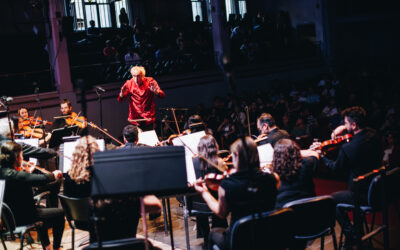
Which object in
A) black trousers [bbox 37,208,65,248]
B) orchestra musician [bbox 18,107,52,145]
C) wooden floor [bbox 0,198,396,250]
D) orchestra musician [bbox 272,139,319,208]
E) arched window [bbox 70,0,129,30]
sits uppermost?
arched window [bbox 70,0,129,30]

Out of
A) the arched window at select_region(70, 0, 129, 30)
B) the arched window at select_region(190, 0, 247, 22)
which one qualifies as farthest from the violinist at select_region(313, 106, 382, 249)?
the arched window at select_region(190, 0, 247, 22)

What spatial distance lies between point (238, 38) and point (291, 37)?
3.20m

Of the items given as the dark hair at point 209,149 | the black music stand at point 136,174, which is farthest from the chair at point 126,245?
the dark hair at point 209,149

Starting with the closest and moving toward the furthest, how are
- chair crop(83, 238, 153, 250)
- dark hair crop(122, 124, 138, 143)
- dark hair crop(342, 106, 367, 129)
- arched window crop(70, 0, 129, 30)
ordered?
chair crop(83, 238, 153, 250), dark hair crop(342, 106, 367, 129), dark hair crop(122, 124, 138, 143), arched window crop(70, 0, 129, 30)

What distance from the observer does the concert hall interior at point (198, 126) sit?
3.20 meters

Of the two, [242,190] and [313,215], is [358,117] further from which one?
[242,190]

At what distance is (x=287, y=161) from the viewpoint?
3654 millimetres

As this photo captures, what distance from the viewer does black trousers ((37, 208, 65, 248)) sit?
14.5 feet

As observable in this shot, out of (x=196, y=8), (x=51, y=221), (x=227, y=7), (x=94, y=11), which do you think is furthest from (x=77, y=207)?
(x=227, y=7)

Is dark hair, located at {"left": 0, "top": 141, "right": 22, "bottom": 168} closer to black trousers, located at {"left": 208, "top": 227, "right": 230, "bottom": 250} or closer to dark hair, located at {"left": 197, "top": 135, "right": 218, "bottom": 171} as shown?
dark hair, located at {"left": 197, "top": 135, "right": 218, "bottom": 171}

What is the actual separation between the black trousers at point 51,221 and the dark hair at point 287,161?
220cm

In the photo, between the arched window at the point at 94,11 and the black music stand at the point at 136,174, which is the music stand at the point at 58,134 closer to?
the black music stand at the point at 136,174

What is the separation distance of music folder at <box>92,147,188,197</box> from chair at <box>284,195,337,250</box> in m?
0.93

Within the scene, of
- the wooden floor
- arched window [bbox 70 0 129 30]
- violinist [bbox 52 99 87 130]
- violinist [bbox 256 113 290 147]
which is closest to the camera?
the wooden floor
